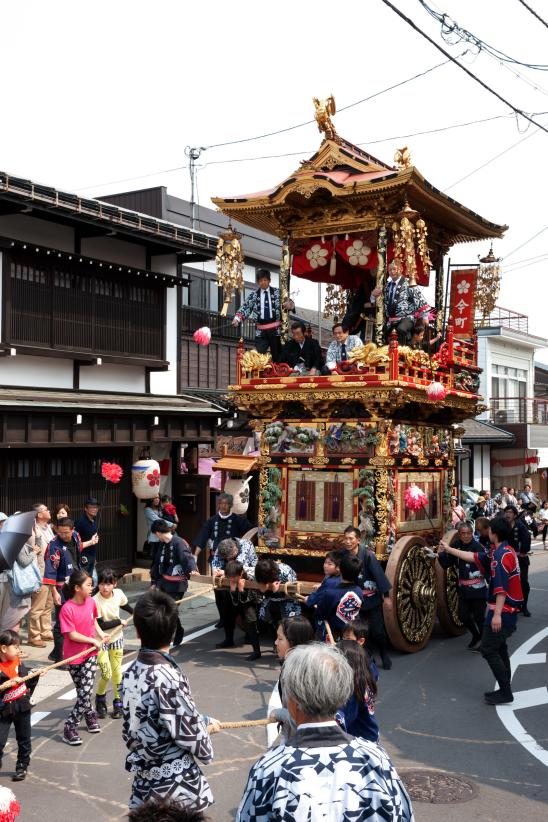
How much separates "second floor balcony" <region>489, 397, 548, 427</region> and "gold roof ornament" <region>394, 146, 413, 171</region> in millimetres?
25147

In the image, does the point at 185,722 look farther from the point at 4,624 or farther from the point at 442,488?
the point at 442,488

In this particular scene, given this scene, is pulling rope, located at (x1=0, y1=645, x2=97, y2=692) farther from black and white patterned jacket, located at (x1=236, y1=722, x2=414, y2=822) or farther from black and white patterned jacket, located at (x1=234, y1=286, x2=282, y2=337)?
black and white patterned jacket, located at (x1=234, y1=286, x2=282, y2=337)

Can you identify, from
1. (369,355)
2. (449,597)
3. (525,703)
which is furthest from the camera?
(449,597)

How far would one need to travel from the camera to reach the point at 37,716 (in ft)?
27.6

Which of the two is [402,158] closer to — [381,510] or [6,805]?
[381,510]

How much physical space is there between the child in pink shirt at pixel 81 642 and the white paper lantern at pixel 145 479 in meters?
7.33

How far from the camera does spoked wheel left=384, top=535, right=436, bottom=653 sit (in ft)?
33.5

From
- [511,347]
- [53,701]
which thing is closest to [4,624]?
[53,701]

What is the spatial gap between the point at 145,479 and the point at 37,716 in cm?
720

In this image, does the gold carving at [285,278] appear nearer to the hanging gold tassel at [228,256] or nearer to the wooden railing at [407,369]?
the hanging gold tassel at [228,256]

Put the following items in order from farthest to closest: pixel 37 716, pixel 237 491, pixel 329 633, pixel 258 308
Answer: pixel 237 491 < pixel 258 308 < pixel 37 716 < pixel 329 633

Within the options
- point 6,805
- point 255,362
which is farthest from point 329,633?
point 255,362

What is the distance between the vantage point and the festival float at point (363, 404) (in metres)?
10.9

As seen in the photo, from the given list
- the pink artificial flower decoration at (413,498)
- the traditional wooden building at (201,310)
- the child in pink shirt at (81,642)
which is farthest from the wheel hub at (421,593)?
the traditional wooden building at (201,310)
